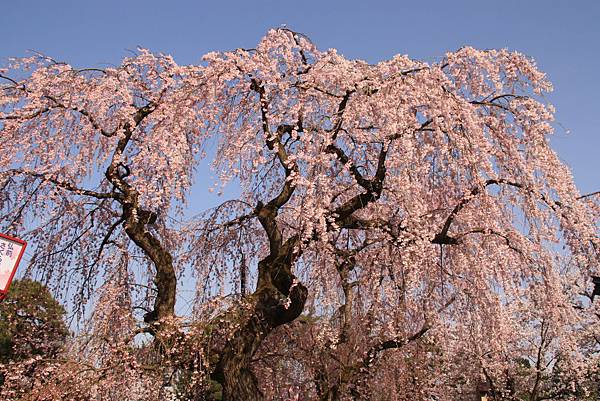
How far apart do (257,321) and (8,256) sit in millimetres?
2526

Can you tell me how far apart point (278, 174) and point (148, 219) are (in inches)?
71.1

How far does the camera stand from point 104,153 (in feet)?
23.6

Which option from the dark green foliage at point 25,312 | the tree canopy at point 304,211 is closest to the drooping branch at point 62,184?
the tree canopy at point 304,211

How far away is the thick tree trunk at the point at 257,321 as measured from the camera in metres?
6.19

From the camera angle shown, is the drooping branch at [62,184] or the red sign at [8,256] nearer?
the red sign at [8,256]

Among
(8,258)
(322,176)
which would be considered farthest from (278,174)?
(8,258)

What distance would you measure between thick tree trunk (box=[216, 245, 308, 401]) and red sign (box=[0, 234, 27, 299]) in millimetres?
2275

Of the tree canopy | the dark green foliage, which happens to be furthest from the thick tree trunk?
the dark green foliage

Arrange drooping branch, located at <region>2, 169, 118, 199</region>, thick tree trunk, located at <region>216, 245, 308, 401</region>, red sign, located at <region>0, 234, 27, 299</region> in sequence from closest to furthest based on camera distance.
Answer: red sign, located at <region>0, 234, 27, 299</region>, thick tree trunk, located at <region>216, 245, 308, 401</region>, drooping branch, located at <region>2, 169, 118, 199</region>

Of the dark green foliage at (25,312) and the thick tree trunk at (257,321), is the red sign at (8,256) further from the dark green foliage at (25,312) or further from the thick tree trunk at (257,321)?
the dark green foliage at (25,312)

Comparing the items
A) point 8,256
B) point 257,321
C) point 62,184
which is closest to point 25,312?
point 62,184

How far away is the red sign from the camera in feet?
17.9

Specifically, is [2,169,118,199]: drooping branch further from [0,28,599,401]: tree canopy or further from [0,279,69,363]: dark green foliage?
[0,279,69,363]: dark green foliage

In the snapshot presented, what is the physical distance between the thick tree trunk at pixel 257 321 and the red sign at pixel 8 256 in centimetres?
227
